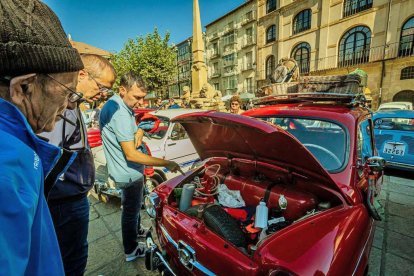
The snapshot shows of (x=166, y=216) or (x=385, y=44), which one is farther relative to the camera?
(x=385, y=44)

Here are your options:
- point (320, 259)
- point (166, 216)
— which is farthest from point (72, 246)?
point (320, 259)

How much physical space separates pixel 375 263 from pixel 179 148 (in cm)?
348

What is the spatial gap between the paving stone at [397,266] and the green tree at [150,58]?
17421 millimetres

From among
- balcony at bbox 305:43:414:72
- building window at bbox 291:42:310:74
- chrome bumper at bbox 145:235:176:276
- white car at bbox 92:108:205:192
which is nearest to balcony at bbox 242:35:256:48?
building window at bbox 291:42:310:74

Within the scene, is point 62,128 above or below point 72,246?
above

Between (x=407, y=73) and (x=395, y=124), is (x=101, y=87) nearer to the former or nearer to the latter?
(x=395, y=124)

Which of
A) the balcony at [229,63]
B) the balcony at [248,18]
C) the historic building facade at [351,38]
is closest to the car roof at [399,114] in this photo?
the historic building facade at [351,38]

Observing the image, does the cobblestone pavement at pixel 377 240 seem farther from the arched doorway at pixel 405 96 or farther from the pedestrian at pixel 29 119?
the arched doorway at pixel 405 96

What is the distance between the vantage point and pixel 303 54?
72.2 feet

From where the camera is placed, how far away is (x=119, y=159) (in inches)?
90.4

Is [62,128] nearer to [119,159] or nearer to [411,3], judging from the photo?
[119,159]

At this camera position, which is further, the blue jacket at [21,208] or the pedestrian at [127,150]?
the pedestrian at [127,150]

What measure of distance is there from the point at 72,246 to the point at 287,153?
1.92 metres

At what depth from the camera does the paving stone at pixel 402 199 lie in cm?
385
